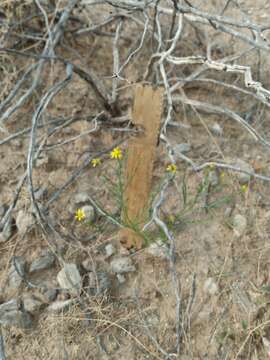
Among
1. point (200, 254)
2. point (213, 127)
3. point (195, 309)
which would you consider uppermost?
point (213, 127)

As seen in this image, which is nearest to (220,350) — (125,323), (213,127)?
(125,323)

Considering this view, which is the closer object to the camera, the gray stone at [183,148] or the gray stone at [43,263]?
the gray stone at [43,263]

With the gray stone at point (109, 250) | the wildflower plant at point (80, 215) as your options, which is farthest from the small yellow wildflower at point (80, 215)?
the gray stone at point (109, 250)

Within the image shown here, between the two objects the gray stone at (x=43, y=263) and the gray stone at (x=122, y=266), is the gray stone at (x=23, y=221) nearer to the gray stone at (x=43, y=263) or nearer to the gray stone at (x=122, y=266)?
the gray stone at (x=43, y=263)

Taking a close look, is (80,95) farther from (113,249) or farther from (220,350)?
(220,350)

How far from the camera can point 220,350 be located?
56.5 inches

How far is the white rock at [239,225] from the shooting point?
5.44ft

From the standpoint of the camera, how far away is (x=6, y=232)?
1647 millimetres

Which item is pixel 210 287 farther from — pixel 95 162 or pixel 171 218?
pixel 95 162

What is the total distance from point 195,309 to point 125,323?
223 millimetres

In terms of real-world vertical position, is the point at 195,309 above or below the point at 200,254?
below

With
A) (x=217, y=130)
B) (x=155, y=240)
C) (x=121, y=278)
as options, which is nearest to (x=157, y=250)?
(x=155, y=240)

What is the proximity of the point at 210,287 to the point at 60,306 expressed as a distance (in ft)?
1.56

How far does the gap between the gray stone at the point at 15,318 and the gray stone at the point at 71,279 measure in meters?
0.14
